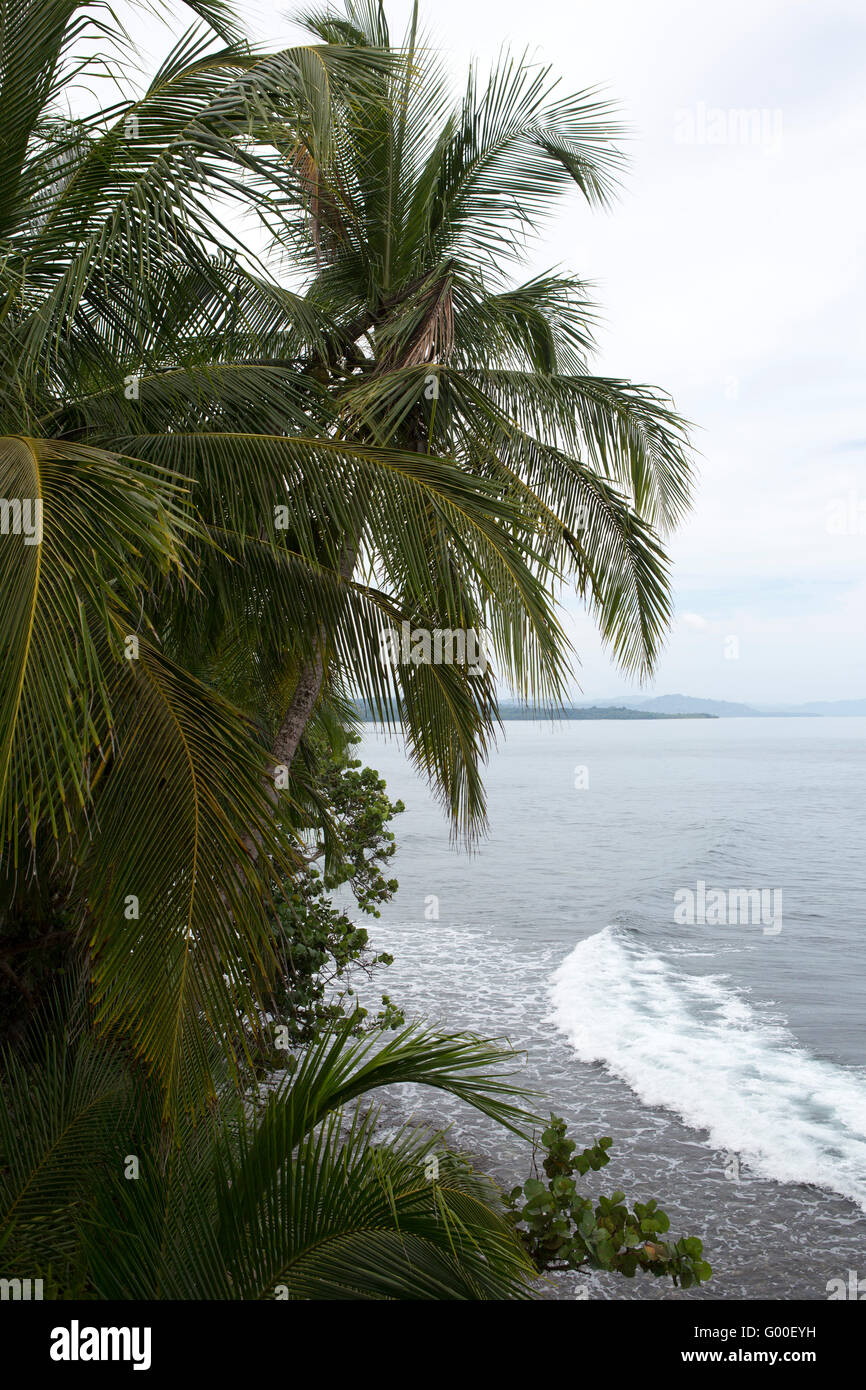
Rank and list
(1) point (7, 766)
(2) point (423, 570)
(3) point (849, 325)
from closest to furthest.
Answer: (1) point (7, 766) → (2) point (423, 570) → (3) point (849, 325)

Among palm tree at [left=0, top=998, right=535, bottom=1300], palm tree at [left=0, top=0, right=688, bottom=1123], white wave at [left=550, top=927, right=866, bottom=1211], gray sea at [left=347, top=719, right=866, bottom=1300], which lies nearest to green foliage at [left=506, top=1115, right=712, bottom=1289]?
gray sea at [left=347, top=719, right=866, bottom=1300]

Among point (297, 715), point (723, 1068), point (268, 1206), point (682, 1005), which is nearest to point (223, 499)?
point (297, 715)

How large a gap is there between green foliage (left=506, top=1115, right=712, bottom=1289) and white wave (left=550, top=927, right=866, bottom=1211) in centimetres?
649

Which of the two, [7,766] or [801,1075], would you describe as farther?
[801,1075]

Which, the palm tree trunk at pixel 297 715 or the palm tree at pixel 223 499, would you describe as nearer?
the palm tree at pixel 223 499

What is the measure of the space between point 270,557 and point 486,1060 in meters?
2.58

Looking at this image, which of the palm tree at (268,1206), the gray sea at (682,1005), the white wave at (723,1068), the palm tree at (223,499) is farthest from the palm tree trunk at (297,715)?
the white wave at (723,1068)

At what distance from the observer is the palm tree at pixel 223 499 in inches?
111

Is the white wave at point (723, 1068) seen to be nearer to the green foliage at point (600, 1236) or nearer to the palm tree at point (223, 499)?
the green foliage at point (600, 1236)

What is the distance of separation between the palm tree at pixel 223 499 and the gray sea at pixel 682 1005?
1390mm

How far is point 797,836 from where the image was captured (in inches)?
1412

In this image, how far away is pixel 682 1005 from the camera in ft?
55.4

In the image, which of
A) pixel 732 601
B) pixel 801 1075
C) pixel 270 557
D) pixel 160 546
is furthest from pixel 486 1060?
pixel 732 601
